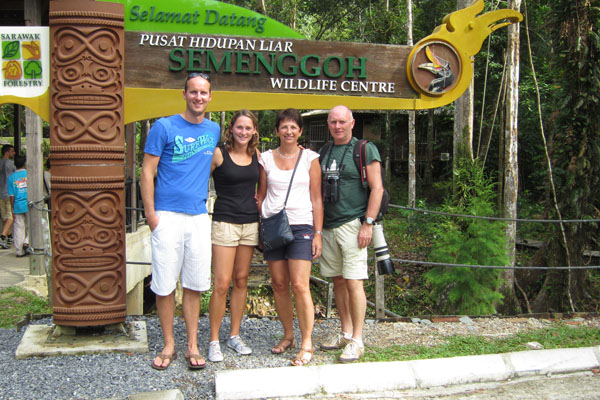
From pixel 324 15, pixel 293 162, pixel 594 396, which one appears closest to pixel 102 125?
pixel 293 162

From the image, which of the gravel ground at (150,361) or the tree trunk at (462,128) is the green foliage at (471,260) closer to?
the tree trunk at (462,128)

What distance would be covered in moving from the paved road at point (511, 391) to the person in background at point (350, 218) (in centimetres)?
49

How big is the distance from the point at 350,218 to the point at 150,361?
181 cm

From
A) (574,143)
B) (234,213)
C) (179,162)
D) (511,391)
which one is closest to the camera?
(511,391)

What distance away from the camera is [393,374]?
3906 mm

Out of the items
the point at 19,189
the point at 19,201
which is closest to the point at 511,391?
the point at 19,201

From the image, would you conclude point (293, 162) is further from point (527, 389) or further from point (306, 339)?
point (527, 389)

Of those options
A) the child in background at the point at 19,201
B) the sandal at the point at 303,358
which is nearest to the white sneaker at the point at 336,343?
the sandal at the point at 303,358

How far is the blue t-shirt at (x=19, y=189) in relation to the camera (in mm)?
9602

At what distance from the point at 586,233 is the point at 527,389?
5.12 metres

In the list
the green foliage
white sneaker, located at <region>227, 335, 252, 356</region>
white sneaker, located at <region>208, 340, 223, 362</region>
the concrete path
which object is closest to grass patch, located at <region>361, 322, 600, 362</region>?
white sneaker, located at <region>227, 335, 252, 356</region>

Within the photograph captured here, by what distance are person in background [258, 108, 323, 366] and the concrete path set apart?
5.26m

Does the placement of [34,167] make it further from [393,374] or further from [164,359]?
[393,374]

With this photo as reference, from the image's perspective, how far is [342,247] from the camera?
14.1 feet
